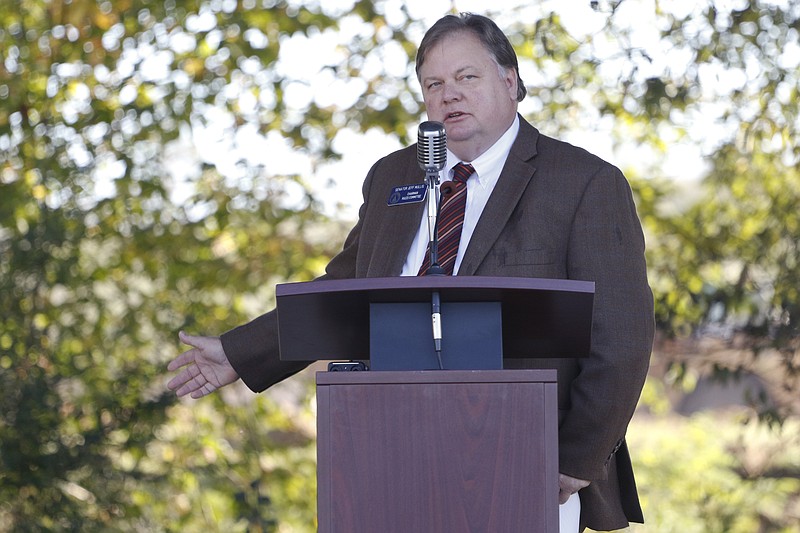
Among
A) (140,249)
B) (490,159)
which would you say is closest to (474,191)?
(490,159)

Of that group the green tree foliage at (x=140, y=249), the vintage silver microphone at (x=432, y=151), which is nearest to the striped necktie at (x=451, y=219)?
the vintage silver microphone at (x=432, y=151)

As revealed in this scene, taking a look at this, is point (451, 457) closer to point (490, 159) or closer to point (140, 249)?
point (490, 159)

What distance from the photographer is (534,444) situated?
1692mm

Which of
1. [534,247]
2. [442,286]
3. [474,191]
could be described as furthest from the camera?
[474,191]

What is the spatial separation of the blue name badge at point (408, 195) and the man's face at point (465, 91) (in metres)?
0.23

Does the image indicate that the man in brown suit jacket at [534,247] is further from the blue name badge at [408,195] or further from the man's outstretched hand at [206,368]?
the blue name badge at [408,195]

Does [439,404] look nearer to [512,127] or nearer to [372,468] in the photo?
[372,468]

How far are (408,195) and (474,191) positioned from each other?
210mm

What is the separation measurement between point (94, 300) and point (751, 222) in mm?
3266

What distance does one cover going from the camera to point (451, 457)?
169 centimetres

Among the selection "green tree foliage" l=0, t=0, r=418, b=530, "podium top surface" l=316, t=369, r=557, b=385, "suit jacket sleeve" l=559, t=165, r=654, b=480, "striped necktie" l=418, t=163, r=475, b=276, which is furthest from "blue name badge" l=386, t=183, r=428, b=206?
"green tree foliage" l=0, t=0, r=418, b=530

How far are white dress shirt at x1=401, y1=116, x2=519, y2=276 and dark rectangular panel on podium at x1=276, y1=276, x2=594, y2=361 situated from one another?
38 cm

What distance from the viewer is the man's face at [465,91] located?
249 cm

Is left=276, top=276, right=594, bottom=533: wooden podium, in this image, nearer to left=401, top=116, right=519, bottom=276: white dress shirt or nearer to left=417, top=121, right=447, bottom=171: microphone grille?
left=417, top=121, right=447, bottom=171: microphone grille
